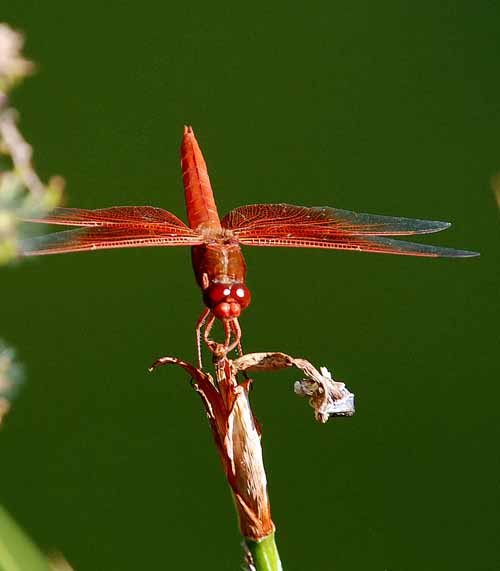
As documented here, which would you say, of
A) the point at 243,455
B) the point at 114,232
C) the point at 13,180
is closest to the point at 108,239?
the point at 114,232

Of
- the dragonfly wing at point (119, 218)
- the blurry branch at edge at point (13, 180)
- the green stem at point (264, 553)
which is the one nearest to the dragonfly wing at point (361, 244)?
the dragonfly wing at point (119, 218)

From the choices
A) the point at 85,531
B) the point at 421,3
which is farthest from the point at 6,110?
the point at 421,3

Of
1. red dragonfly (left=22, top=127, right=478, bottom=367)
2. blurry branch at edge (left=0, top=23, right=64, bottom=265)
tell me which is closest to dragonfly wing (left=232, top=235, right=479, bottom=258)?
red dragonfly (left=22, top=127, right=478, bottom=367)

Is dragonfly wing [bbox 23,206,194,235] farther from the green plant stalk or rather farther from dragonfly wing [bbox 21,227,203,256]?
the green plant stalk

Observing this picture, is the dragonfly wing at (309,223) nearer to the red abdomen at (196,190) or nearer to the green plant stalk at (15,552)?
the red abdomen at (196,190)

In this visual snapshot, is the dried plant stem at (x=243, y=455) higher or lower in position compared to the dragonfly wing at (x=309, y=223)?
lower

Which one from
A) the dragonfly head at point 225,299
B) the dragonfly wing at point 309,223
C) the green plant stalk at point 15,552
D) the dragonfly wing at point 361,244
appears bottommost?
the green plant stalk at point 15,552
